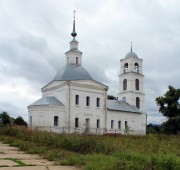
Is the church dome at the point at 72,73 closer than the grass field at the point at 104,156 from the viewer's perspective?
No

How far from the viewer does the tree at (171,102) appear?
45.3 m

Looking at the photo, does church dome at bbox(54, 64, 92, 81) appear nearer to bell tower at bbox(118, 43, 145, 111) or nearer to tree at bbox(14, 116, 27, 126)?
bell tower at bbox(118, 43, 145, 111)

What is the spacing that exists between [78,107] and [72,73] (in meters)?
5.09

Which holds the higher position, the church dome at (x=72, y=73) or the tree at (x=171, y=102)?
the church dome at (x=72, y=73)

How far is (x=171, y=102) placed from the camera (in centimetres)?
4559

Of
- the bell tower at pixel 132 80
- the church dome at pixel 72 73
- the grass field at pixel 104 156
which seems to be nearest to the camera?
the grass field at pixel 104 156

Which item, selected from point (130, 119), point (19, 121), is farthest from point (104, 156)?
point (19, 121)

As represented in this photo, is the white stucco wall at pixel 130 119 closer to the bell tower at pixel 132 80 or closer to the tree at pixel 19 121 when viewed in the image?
the bell tower at pixel 132 80

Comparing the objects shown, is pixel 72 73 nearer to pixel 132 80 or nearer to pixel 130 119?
pixel 130 119

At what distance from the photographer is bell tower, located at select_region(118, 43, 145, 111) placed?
2245 inches

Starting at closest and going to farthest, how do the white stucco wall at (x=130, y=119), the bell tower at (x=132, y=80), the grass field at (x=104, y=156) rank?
the grass field at (x=104, y=156), the white stucco wall at (x=130, y=119), the bell tower at (x=132, y=80)

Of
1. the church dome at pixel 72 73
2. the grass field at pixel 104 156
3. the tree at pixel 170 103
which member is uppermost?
the church dome at pixel 72 73

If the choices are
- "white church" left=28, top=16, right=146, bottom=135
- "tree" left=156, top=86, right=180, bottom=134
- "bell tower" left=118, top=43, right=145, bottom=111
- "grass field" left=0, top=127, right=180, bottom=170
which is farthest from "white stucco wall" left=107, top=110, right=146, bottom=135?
"grass field" left=0, top=127, right=180, bottom=170

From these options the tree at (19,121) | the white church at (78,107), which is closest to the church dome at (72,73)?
the white church at (78,107)
